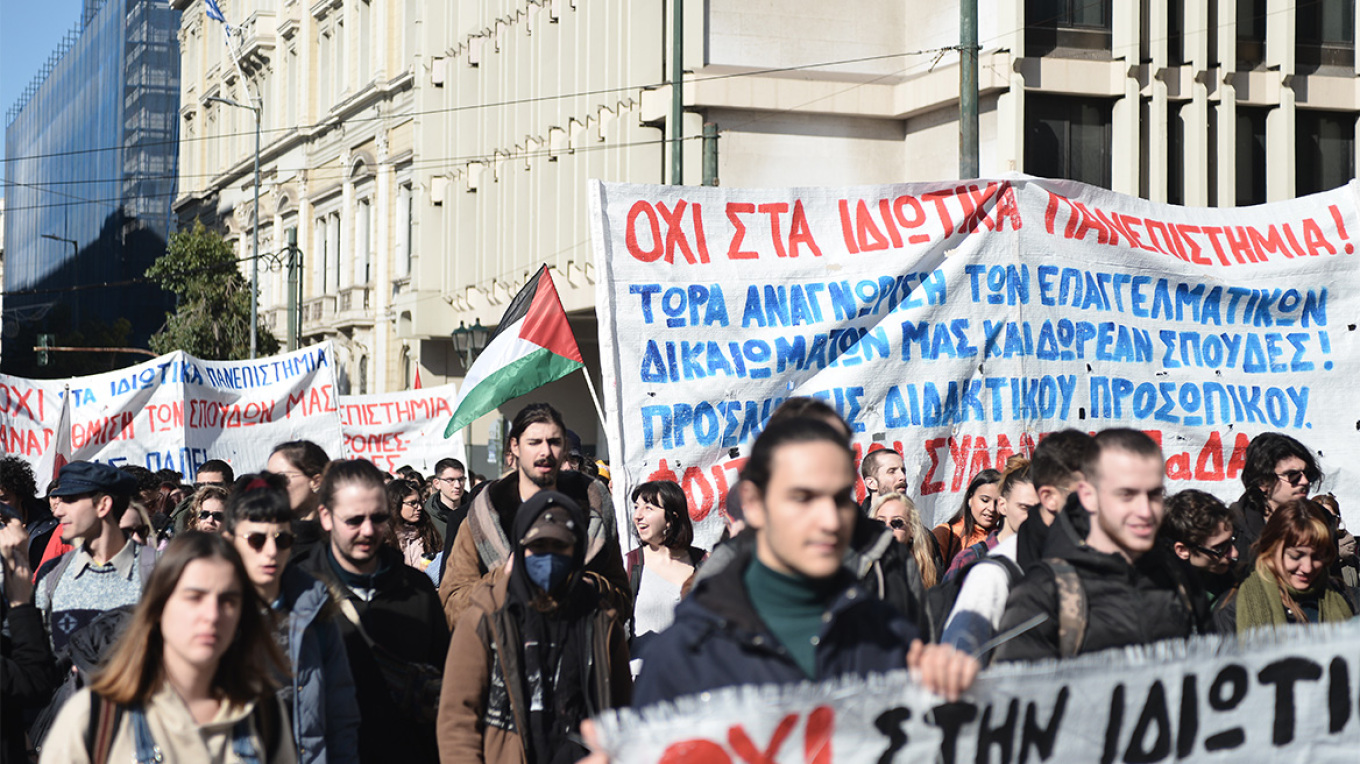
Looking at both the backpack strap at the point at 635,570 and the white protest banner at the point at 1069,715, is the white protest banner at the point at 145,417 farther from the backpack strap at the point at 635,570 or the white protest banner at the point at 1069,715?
the white protest banner at the point at 1069,715

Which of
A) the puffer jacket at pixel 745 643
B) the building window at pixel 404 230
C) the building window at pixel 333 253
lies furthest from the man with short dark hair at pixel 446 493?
the building window at pixel 333 253

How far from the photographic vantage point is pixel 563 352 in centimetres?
888

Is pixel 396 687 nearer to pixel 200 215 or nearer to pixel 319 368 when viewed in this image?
pixel 319 368

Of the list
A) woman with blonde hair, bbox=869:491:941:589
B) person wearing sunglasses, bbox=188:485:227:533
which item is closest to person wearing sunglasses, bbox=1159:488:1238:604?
woman with blonde hair, bbox=869:491:941:589

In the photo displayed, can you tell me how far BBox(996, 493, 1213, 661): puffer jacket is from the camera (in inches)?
150

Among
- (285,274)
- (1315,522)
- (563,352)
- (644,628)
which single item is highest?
(285,274)

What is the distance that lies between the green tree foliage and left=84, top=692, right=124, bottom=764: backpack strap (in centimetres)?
3812

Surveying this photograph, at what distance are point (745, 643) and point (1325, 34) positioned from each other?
2447cm

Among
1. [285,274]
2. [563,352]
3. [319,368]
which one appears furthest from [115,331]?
[563,352]

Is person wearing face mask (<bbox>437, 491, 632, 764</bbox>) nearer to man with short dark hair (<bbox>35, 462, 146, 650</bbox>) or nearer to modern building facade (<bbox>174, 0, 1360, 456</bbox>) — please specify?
man with short dark hair (<bbox>35, 462, 146, 650</bbox>)

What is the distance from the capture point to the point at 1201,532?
5.74 m

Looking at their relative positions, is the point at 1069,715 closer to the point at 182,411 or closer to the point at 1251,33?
the point at 182,411

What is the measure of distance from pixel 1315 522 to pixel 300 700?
343cm

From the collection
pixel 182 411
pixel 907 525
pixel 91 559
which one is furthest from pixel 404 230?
pixel 91 559
